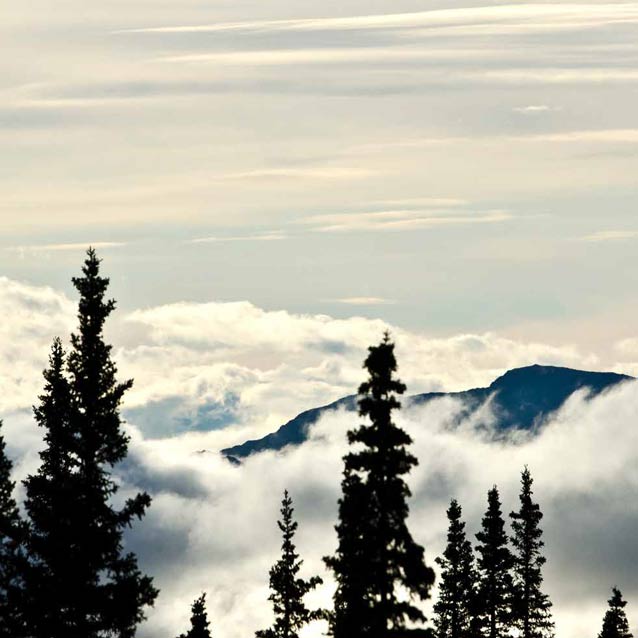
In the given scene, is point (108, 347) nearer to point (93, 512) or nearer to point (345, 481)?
point (93, 512)

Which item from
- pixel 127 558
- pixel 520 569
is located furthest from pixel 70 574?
pixel 520 569

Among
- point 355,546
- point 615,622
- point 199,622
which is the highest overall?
point 615,622

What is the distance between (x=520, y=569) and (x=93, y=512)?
57305 millimetres

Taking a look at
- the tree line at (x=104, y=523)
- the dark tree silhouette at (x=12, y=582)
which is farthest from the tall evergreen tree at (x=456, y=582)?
the dark tree silhouette at (x=12, y=582)

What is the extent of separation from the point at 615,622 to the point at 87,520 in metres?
60.0

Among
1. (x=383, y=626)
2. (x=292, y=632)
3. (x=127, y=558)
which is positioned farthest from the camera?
(x=292, y=632)

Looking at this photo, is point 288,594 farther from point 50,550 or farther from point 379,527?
point 379,527

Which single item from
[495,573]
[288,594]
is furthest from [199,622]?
[495,573]

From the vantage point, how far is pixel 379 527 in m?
39.2

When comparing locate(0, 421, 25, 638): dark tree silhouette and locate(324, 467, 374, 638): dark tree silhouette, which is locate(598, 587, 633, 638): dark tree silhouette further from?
locate(324, 467, 374, 638): dark tree silhouette

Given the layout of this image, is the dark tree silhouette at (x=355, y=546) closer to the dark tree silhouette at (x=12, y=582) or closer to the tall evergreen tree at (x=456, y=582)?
the dark tree silhouette at (x=12, y=582)

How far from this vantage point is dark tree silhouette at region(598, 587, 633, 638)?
312 feet

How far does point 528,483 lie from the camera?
101 metres

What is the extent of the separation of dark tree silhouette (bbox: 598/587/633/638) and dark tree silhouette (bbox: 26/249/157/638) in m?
57.3
